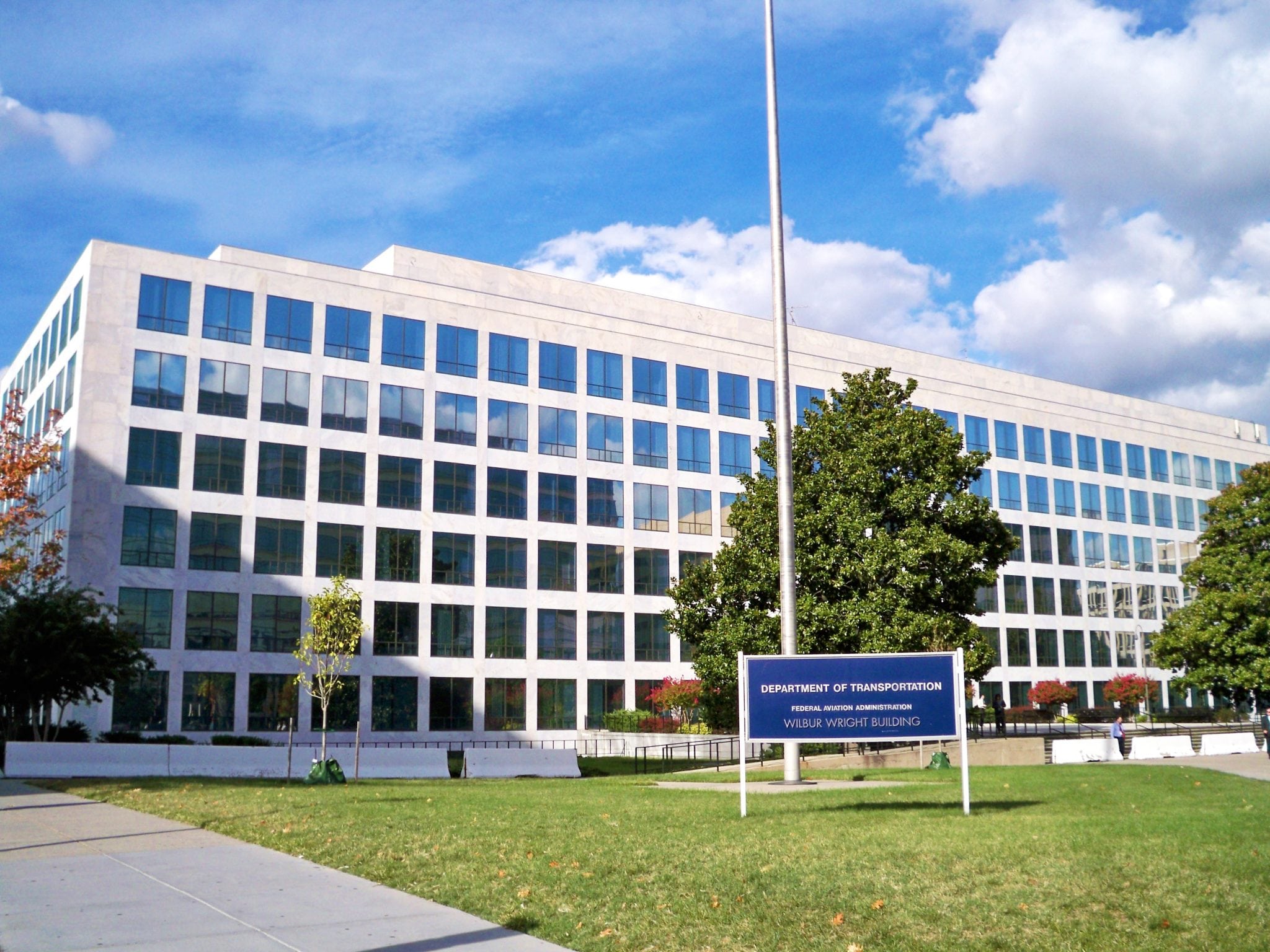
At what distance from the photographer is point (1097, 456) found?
270ft

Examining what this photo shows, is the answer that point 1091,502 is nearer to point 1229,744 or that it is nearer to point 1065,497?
point 1065,497

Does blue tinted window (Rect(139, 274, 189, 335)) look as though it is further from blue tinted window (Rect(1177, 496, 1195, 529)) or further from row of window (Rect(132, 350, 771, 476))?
blue tinted window (Rect(1177, 496, 1195, 529))

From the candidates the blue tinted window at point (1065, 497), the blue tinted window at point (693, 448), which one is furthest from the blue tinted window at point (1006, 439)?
the blue tinted window at point (693, 448)

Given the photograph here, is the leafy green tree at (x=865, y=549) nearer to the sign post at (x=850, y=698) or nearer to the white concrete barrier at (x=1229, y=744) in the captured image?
the white concrete barrier at (x=1229, y=744)

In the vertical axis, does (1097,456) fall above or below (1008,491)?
above

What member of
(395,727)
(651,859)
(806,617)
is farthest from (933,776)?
(395,727)

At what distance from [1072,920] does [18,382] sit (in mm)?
65980

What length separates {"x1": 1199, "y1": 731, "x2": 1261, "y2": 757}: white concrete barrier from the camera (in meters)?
40.8

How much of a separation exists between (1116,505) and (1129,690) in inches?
622

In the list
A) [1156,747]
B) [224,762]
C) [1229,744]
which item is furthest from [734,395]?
[224,762]

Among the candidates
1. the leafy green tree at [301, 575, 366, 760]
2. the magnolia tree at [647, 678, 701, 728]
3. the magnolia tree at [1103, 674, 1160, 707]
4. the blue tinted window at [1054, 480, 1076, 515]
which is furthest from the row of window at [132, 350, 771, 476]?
the magnolia tree at [1103, 674, 1160, 707]

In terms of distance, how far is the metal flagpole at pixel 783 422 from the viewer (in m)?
24.5

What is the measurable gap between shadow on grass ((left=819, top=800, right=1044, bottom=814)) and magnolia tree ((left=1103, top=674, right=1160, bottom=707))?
5911cm

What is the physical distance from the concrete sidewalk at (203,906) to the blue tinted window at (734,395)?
173 ft
